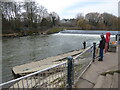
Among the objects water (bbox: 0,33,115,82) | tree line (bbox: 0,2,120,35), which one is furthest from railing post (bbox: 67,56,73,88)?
Answer: tree line (bbox: 0,2,120,35)

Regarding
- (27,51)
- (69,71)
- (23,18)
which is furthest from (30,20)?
(69,71)

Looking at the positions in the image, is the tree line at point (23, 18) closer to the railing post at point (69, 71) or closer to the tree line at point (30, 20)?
the tree line at point (30, 20)

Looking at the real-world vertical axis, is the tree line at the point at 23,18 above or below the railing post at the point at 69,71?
above

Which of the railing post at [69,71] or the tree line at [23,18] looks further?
the tree line at [23,18]

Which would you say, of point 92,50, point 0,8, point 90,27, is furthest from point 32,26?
point 92,50

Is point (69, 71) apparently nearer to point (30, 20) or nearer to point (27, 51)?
→ point (27, 51)

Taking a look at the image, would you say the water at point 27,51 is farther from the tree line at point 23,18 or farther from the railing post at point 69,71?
the tree line at point 23,18

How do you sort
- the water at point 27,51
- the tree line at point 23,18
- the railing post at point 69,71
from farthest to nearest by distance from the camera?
the tree line at point 23,18
the water at point 27,51
the railing post at point 69,71

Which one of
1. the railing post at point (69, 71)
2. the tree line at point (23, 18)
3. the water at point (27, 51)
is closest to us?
the railing post at point (69, 71)

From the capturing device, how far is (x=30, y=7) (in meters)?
48.2

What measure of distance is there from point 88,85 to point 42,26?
1963 inches

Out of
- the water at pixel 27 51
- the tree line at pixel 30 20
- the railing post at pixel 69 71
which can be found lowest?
the water at pixel 27 51

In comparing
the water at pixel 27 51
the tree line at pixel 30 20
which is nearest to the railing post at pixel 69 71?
the water at pixel 27 51

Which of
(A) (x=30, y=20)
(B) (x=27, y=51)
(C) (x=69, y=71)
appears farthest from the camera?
(A) (x=30, y=20)
